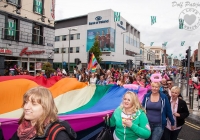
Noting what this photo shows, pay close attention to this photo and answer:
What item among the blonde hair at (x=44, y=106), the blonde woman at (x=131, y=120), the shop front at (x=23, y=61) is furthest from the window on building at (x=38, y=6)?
the blonde hair at (x=44, y=106)

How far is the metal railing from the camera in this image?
16509 millimetres

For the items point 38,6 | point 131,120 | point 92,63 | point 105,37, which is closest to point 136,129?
point 131,120

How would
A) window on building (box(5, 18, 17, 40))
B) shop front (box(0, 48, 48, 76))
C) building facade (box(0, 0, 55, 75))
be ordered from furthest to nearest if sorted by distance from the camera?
window on building (box(5, 18, 17, 40))
shop front (box(0, 48, 48, 76))
building facade (box(0, 0, 55, 75))

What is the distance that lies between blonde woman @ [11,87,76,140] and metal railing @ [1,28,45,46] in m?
16.7

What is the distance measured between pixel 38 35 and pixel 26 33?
64.0 inches

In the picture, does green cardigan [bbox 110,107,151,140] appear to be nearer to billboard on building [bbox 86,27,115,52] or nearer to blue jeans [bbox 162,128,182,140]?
blue jeans [bbox 162,128,182,140]

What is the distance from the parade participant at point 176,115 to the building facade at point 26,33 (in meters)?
15.6

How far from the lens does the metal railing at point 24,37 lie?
16.5 meters

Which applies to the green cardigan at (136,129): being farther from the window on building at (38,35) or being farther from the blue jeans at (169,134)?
the window on building at (38,35)

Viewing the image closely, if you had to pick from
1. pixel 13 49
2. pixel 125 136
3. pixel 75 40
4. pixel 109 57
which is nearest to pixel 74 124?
pixel 125 136

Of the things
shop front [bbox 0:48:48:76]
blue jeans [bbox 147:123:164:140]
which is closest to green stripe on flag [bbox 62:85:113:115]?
blue jeans [bbox 147:123:164:140]

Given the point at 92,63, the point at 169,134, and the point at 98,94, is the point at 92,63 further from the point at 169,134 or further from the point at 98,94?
the point at 169,134

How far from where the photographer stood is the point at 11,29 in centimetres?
1708

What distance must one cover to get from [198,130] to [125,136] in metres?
5.17
